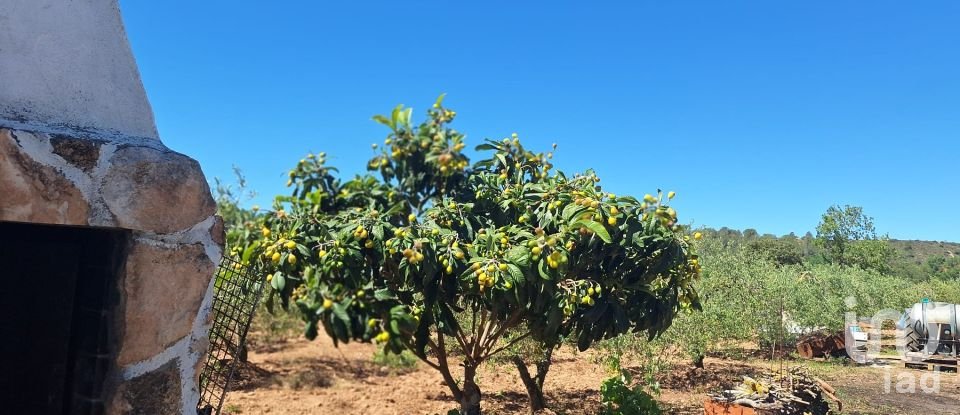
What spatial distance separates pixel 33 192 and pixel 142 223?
248mm

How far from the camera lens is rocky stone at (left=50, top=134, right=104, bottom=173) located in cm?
154

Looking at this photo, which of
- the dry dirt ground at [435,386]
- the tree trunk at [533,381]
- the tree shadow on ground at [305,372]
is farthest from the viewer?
the tree shadow on ground at [305,372]

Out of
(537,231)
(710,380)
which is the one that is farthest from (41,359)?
(710,380)

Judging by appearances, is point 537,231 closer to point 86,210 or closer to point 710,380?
point 86,210

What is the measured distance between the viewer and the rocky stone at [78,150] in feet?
5.06

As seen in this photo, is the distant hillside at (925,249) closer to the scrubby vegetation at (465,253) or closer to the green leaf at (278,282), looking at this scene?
the scrubby vegetation at (465,253)

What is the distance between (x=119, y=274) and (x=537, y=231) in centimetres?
182

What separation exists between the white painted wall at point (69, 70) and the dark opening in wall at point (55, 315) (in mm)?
319

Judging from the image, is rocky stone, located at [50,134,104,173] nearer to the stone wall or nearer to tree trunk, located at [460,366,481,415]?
the stone wall

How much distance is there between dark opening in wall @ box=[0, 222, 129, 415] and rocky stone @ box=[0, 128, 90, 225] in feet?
0.54

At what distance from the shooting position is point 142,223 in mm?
1642

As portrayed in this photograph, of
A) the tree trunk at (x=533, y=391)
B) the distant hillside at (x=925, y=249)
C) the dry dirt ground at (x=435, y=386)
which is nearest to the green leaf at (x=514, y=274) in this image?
the tree trunk at (x=533, y=391)

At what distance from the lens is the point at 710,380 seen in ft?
35.0

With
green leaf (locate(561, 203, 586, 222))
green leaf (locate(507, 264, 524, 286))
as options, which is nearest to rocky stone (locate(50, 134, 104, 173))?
green leaf (locate(507, 264, 524, 286))
